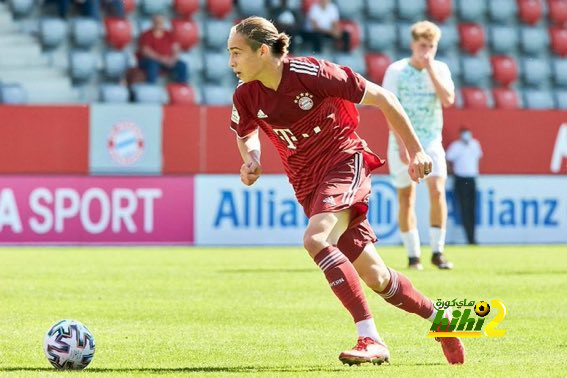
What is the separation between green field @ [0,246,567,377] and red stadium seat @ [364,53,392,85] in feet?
23.8

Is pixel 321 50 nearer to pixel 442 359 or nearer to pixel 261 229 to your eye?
pixel 261 229

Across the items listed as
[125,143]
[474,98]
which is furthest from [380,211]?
[474,98]

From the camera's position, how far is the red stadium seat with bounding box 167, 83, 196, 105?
21.9 meters

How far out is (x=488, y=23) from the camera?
26.3 metres

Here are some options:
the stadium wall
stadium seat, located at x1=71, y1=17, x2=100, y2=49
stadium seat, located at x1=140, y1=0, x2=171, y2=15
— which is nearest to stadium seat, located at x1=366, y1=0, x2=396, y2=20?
stadium seat, located at x1=140, y1=0, x2=171, y2=15

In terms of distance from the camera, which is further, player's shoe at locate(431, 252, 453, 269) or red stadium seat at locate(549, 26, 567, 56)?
red stadium seat at locate(549, 26, 567, 56)

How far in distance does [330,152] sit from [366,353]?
1.10 m

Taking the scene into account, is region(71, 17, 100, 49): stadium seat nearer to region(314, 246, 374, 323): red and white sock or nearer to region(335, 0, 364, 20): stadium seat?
region(335, 0, 364, 20): stadium seat

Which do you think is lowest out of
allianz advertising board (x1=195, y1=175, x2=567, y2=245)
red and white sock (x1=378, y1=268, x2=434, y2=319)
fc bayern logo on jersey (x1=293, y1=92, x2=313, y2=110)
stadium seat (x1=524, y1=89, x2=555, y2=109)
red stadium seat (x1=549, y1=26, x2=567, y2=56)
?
allianz advertising board (x1=195, y1=175, x2=567, y2=245)

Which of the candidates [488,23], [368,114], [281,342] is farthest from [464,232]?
[281,342]

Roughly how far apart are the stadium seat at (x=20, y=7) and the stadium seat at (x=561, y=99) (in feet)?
29.8

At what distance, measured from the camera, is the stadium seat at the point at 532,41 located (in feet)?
85.1

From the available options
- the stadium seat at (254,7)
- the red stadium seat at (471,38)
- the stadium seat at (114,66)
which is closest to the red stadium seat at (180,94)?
the stadium seat at (114,66)

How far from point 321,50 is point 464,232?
4129 mm
